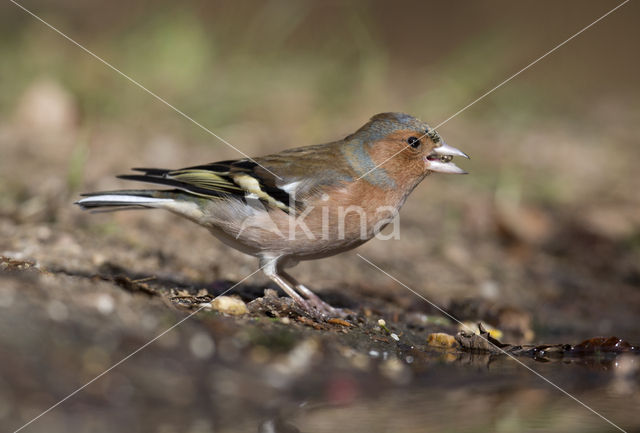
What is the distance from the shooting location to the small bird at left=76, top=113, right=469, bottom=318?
3.89 m

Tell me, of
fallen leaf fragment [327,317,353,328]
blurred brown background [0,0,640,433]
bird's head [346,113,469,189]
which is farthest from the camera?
bird's head [346,113,469,189]

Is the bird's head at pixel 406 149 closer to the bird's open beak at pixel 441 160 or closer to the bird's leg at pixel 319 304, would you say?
the bird's open beak at pixel 441 160

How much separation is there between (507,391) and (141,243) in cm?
292

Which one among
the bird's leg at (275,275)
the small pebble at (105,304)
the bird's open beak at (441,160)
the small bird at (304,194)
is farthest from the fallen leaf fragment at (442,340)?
the small pebble at (105,304)

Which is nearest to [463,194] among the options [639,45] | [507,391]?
[507,391]

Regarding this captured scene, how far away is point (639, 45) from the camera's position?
484 inches

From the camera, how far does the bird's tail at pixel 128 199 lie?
3.88 m

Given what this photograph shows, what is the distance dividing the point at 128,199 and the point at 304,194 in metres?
0.92

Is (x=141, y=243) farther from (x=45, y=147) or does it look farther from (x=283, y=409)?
(x=283, y=409)

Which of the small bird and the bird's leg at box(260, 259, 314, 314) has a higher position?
the small bird

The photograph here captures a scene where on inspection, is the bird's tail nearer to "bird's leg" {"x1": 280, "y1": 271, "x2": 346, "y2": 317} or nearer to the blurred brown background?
the blurred brown background

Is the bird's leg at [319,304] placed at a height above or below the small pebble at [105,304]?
above

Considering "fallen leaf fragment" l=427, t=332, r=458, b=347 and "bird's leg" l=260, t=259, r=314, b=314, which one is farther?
"bird's leg" l=260, t=259, r=314, b=314

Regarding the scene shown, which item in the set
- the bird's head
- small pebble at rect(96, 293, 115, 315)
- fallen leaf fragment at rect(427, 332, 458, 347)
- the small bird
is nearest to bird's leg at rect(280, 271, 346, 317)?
the small bird
